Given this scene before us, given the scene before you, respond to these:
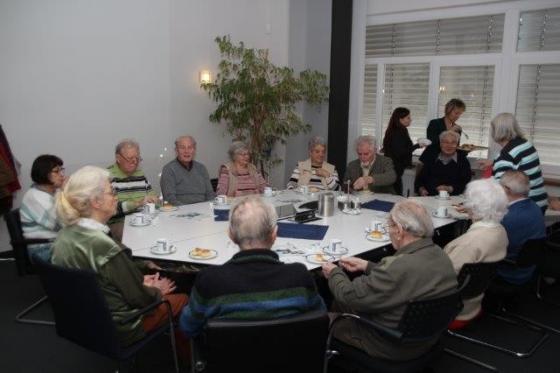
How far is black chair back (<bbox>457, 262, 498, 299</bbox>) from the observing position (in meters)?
2.71

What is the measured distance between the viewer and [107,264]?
2.35m

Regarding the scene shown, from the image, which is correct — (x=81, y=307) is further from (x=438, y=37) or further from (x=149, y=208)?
(x=438, y=37)

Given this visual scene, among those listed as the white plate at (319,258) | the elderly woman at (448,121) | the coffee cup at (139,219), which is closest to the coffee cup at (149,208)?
the coffee cup at (139,219)

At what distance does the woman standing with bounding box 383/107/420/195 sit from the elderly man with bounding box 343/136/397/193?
1129 mm

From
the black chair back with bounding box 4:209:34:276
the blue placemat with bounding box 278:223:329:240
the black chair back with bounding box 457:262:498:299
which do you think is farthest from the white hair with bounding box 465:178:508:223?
the black chair back with bounding box 4:209:34:276

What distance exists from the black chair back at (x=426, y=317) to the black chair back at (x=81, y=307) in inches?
52.9

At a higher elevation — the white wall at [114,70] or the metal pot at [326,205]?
the white wall at [114,70]

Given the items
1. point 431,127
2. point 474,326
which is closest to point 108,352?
point 474,326

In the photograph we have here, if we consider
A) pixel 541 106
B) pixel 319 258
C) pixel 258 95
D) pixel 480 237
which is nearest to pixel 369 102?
pixel 258 95

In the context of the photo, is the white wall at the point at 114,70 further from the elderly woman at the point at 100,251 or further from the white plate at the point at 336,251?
the white plate at the point at 336,251

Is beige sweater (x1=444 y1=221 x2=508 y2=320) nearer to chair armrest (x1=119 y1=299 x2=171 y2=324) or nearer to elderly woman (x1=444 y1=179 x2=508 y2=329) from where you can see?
elderly woman (x1=444 y1=179 x2=508 y2=329)

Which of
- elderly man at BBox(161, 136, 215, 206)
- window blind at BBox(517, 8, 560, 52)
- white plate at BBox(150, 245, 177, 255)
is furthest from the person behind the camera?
window blind at BBox(517, 8, 560, 52)

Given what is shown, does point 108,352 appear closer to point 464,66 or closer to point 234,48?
point 234,48

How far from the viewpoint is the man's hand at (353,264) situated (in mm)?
2770
